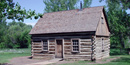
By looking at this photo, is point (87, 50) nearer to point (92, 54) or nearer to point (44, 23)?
point (92, 54)

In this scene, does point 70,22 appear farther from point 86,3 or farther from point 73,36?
point 86,3

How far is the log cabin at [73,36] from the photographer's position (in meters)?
20.7

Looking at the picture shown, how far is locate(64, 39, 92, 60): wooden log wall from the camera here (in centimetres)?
2066

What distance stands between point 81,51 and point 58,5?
104 feet

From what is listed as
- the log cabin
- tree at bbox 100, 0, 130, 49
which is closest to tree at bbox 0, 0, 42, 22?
the log cabin

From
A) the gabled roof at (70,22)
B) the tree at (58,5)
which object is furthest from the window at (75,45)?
the tree at (58,5)

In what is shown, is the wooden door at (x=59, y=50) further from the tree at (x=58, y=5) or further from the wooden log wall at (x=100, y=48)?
the tree at (x=58, y=5)

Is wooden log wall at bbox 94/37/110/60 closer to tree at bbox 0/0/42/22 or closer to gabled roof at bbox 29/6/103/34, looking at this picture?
gabled roof at bbox 29/6/103/34

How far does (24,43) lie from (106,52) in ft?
101

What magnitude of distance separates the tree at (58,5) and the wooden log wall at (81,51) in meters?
28.9

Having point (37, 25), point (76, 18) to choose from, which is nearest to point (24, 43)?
point (37, 25)

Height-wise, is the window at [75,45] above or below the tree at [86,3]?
below

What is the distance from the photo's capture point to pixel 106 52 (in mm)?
24734

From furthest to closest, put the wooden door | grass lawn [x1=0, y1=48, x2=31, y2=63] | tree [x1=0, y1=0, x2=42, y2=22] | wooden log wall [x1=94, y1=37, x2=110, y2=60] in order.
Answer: grass lawn [x1=0, y1=48, x2=31, y2=63] → the wooden door → wooden log wall [x1=94, y1=37, x2=110, y2=60] → tree [x1=0, y1=0, x2=42, y2=22]
